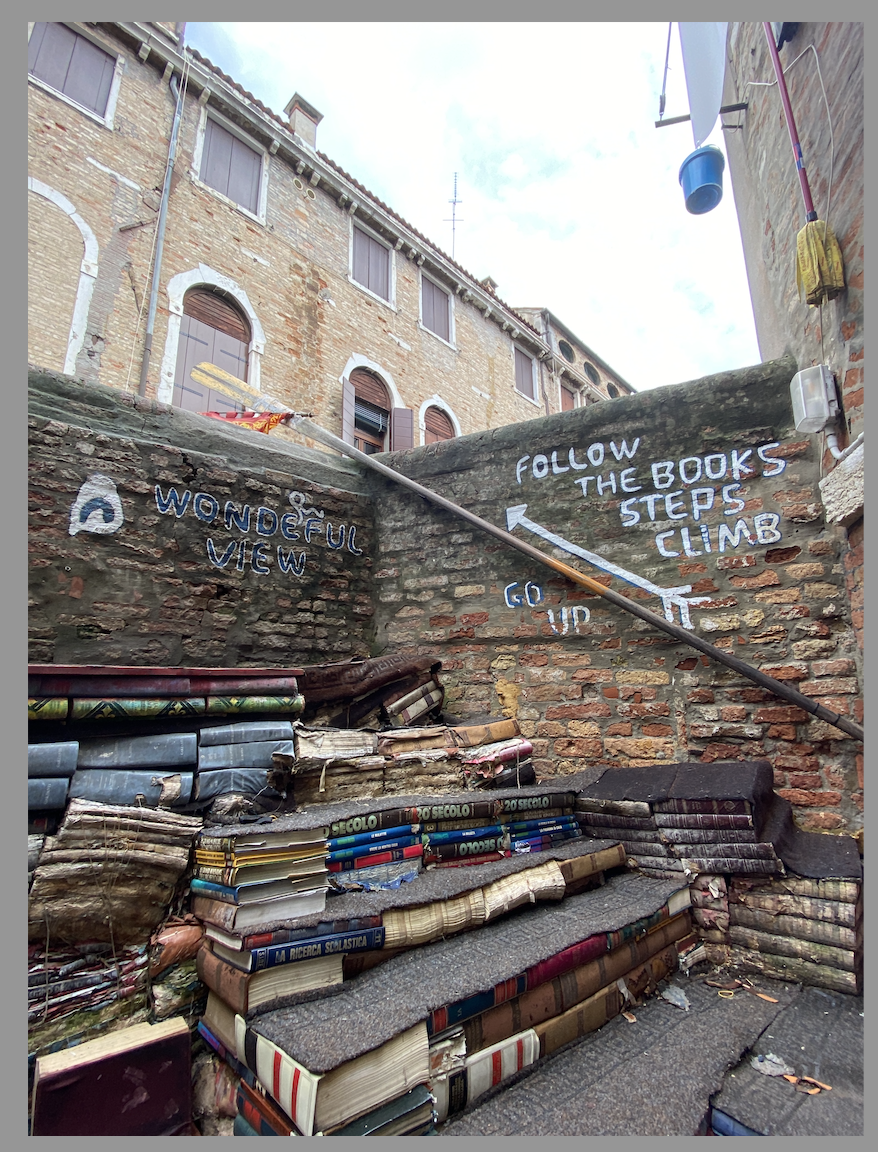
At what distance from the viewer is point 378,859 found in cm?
230

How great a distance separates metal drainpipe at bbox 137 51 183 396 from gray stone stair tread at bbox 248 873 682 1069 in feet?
25.2

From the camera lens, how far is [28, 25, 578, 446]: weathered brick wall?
7305 mm

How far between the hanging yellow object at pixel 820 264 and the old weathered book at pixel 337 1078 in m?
3.23

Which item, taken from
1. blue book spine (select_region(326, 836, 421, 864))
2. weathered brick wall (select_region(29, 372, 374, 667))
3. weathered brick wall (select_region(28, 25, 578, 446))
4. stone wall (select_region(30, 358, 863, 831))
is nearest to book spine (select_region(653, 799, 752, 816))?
stone wall (select_region(30, 358, 863, 831))

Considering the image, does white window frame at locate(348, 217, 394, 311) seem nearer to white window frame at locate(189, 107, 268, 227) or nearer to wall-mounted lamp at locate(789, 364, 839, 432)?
white window frame at locate(189, 107, 268, 227)

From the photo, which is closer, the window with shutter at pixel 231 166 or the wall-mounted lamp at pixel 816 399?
the wall-mounted lamp at pixel 816 399

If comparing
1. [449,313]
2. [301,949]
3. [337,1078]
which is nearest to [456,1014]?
[337,1078]

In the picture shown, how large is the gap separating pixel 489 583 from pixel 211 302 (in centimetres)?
725

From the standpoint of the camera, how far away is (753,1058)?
1866 millimetres

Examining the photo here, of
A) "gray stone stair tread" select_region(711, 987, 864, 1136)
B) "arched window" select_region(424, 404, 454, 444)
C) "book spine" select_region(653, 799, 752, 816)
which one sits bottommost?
"gray stone stair tread" select_region(711, 987, 864, 1136)

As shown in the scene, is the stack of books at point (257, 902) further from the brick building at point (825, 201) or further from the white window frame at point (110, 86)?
the white window frame at point (110, 86)

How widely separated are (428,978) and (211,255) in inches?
386

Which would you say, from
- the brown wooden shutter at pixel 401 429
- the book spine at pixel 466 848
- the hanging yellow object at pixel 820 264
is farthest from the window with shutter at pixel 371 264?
the book spine at pixel 466 848

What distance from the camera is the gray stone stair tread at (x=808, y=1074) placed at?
1.59 metres
